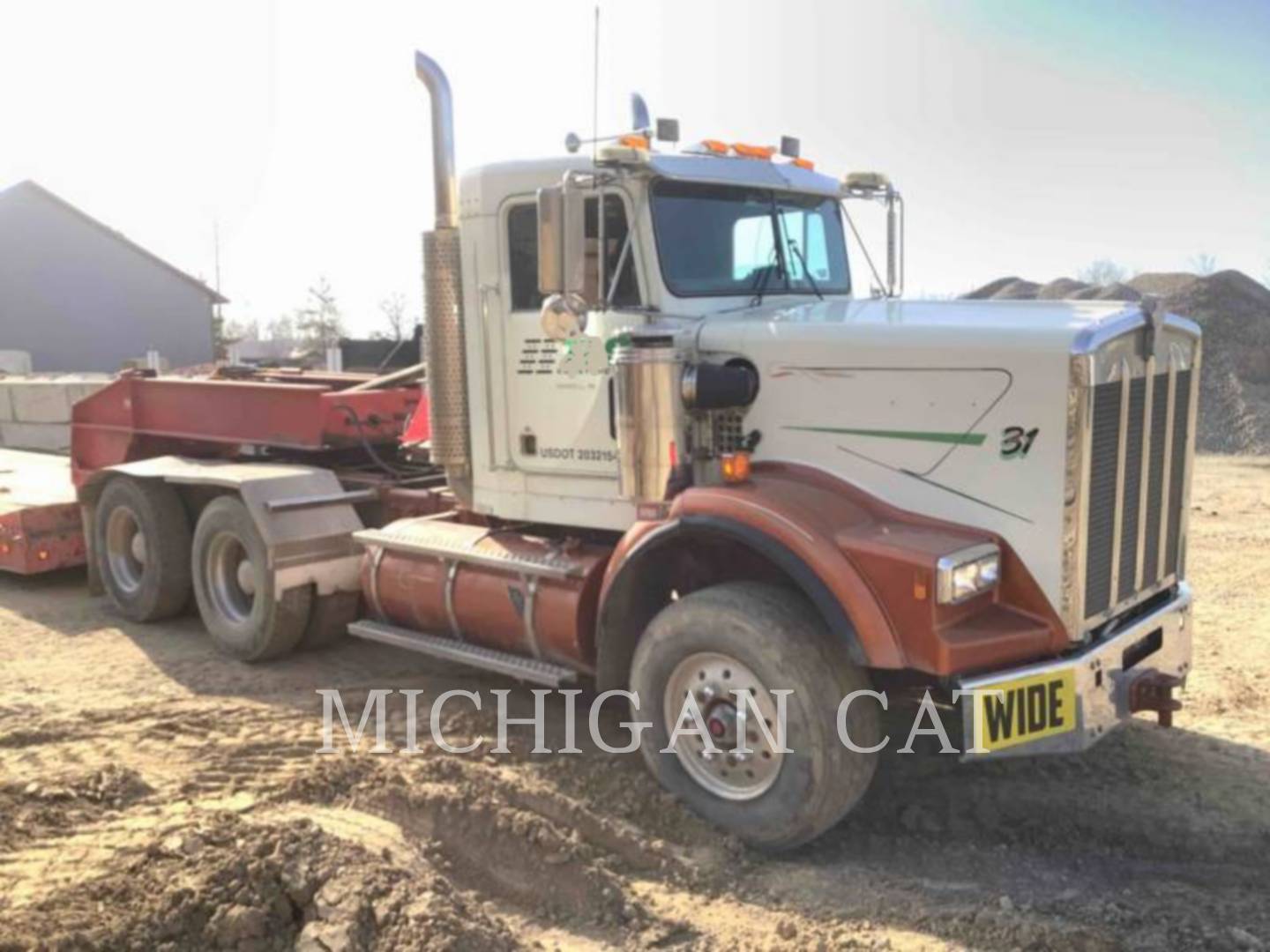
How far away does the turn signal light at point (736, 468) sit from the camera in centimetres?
469

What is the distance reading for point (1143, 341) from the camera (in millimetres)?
4457

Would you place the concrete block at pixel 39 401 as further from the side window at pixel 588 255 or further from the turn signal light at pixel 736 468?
the turn signal light at pixel 736 468

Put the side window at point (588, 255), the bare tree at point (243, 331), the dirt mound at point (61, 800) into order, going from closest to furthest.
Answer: the dirt mound at point (61, 800), the side window at point (588, 255), the bare tree at point (243, 331)

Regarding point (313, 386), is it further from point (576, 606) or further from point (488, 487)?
point (576, 606)

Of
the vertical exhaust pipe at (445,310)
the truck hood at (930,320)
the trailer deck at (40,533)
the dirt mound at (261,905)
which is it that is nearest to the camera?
the dirt mound at (261,905)

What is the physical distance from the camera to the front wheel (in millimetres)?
4273

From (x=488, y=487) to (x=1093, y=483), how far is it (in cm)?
304

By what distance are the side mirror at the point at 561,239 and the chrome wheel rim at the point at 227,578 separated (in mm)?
3452

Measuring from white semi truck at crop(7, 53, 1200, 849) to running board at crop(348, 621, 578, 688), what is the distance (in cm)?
2

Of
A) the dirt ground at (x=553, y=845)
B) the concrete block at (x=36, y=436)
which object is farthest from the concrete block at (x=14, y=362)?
the dirt ground at (x=553, y=845)

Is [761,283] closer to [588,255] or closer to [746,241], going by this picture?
[746,241]

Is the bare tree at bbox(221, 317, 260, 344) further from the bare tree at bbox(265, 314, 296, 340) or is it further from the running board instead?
the running board

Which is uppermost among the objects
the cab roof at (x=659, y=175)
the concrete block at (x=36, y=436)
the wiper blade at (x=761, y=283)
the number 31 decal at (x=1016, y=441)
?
the cab roof at (x=659, y=175)

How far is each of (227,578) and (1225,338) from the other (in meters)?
22.0
